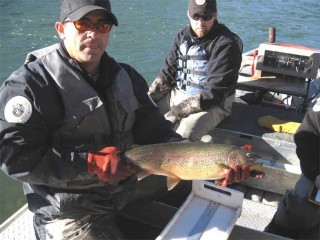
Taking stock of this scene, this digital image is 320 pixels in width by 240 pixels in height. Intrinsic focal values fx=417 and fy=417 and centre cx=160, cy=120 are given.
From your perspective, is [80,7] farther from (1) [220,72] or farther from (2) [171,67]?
(2) [171,67]

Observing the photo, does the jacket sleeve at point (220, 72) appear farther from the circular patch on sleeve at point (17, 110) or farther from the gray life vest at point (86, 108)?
Result: the circular patch on sleeve at point (17, 110)

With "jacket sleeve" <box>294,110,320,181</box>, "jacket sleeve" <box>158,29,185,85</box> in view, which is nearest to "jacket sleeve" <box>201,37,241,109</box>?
"jacket sleeve" <box>158,29,185,85</box>

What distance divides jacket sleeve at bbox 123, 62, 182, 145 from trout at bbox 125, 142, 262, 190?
439 millimetres

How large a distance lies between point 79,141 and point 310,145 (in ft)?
5.87

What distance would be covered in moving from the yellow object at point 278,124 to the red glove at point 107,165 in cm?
255

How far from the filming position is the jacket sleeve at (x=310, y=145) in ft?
10.6

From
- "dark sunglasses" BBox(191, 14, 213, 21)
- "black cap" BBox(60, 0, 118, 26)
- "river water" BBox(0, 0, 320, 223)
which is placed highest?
"black cap" BBox(60, 0, 118, 26)

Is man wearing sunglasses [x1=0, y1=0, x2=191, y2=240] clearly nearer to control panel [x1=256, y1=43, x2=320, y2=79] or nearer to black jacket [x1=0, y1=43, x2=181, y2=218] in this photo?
black jacket [x1=0, y1=43, x2=181, y2=218]

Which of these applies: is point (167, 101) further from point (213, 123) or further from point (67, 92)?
point (67, 92)

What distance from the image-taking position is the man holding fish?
7.99 ft

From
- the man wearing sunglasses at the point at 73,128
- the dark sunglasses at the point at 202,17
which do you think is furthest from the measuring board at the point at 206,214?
the dark sunglasses at the point at 202,17

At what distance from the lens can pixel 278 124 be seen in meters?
4.64

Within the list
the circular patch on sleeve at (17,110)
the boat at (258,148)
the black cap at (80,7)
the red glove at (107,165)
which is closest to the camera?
the circular patch on sleeve at (17,110)

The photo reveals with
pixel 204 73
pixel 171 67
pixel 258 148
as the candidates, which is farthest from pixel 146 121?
pixel 171 67
